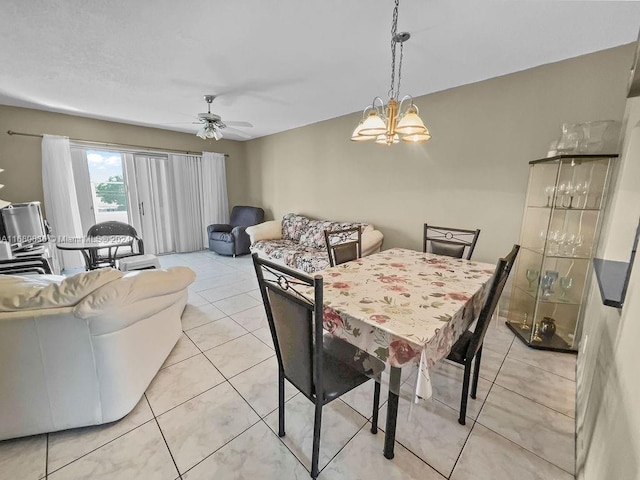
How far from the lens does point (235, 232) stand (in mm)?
4777

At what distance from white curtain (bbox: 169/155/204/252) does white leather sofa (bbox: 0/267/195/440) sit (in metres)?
4.01

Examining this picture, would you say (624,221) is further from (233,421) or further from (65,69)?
(65,69)

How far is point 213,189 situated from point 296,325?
493 centimetres

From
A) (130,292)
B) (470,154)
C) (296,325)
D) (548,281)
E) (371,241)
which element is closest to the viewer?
(296,325)

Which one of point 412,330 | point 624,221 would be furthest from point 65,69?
point 624,221

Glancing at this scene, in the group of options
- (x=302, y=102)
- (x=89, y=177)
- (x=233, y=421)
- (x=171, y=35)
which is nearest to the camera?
(x=233, y=421)

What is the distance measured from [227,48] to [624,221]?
2.91 m

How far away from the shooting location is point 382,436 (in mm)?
1374

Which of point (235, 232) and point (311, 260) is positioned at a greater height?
point (235, 232)

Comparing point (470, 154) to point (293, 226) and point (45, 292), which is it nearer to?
point (293, 226)

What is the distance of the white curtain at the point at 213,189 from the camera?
521 centimetres

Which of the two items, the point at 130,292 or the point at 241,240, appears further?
the point at 241,240

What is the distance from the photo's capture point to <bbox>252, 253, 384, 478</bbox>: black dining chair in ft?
3.26

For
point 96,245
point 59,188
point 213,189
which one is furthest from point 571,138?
point 59,188
